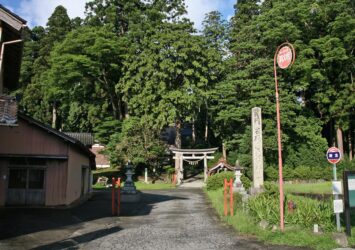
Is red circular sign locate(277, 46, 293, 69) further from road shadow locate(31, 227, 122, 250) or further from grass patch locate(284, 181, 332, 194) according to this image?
grass patch locate(284, 181, 332, 194)

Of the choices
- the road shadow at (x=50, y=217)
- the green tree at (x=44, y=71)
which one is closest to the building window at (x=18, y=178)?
the road shadow at (x=50, y=217)

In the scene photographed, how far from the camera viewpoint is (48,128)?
59.0 feet

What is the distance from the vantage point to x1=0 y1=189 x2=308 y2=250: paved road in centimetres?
970

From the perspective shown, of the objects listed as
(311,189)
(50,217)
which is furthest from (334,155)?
(311,189)

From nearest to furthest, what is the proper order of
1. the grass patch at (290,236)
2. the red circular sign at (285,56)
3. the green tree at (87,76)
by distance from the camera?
the grass patch at (290,236)
the red circular sign at (285,56)
the green tree at (87,76)

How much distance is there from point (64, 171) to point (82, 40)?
2621cm

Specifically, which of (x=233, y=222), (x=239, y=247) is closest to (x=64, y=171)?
(x=233, y=222)

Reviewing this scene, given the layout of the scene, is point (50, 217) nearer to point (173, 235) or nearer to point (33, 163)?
point (33, 163)

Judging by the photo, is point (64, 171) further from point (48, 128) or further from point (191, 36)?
point (191, 36)

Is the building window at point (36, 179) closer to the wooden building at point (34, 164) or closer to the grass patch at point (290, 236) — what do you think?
the wooden building at point (34, 164)

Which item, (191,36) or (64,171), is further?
(191,36)

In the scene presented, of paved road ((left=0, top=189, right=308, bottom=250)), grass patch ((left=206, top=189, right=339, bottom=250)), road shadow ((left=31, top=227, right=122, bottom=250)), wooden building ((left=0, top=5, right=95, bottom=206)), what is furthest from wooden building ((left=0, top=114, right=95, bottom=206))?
grass patch ((left=206, top=189, right=339, bottom=250))

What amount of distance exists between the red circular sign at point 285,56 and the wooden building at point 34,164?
34.5 feet

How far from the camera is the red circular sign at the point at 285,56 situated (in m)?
11.3
